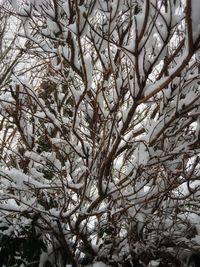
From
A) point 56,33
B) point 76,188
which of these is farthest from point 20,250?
point 56,33

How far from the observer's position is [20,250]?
3.30 m

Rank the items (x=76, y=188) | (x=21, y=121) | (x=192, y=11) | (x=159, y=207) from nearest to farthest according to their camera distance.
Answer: (x=192, y=11), (x=76, y=188), (x=159, y=207), (x=21, y=121)

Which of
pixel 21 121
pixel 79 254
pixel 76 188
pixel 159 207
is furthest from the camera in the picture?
pixel 79 254

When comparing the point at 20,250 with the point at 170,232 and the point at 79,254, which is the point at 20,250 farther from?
the point at 170,232

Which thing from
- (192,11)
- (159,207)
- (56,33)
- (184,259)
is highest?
(56,33)

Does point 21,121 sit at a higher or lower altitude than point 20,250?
higher

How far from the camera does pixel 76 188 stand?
9.34 ft

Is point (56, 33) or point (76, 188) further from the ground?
point (56, 33)

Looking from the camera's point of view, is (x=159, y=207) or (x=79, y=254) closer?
(x=159, y=207)

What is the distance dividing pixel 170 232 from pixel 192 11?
7.67ft

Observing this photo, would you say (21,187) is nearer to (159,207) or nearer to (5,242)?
(5,242)

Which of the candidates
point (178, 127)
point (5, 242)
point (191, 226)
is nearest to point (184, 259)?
→ point (191, 226)

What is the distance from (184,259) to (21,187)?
1.83m

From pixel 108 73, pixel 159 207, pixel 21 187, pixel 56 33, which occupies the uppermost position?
pixel 56 33
